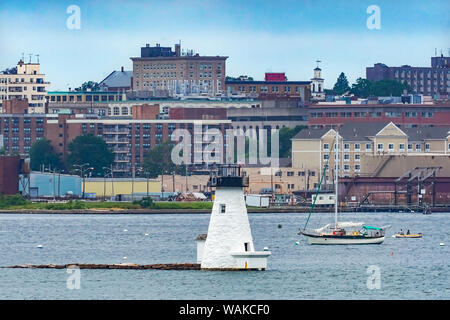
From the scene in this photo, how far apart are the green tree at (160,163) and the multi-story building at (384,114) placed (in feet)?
62.6

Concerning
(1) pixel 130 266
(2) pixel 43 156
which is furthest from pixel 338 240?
(2) pixel 43 156

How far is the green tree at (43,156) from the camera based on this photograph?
167750 mm

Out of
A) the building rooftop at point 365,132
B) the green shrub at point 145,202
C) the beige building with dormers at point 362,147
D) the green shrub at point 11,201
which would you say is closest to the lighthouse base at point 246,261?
the green shrub at point 145,202

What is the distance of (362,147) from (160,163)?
21.6 m

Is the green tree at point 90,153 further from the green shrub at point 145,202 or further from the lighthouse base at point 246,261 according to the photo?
the lighthouse base at point 246,261

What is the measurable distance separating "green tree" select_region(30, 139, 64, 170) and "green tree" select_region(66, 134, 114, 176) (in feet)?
4.89

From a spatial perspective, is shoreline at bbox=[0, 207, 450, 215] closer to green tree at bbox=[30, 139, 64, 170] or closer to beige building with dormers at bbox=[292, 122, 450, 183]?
beige building with dormers at bbox=[292, 122, 450, 183]

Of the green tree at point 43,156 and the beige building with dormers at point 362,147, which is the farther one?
the green tree at point 43,156

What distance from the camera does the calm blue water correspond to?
163 ft

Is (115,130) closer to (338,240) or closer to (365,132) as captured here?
(365,132)

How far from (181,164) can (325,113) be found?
21.0m
